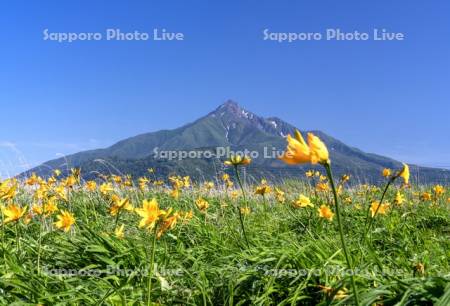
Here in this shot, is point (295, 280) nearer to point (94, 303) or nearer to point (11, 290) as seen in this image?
point (94, 303)

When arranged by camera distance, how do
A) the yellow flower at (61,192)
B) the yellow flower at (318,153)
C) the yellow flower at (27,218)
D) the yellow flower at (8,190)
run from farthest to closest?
the yellow flower at (61,192), the yellow flower at (27,218), the yellow flower at (8,190), the yellow flower at (318,153)

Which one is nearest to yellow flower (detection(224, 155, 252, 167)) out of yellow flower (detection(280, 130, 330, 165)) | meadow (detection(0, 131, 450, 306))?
meadow (detection(0, 131, 450, 306))

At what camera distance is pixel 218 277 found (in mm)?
3479

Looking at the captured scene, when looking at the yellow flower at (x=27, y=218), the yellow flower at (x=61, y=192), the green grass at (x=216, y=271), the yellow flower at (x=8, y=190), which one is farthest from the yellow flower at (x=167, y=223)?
the yellow flower at (x=61, y=192)

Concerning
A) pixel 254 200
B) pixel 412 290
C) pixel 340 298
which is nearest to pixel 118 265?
pixel 340 298

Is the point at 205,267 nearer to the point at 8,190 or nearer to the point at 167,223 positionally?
the point at 167,223

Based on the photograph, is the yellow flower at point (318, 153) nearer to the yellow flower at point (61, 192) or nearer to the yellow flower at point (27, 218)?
the yellow flower at point (27, 218)

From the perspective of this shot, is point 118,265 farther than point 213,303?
Yes

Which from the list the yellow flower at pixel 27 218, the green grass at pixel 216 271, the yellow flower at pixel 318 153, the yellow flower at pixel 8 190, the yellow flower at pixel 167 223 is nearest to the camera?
the yellow flower at pixel 318 153

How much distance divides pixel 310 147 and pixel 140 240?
10.0 ft

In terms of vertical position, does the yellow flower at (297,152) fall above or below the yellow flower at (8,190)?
above

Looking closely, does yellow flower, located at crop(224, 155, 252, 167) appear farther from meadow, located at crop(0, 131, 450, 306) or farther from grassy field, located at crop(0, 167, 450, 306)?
grassy field, located at crop(0, 167, 450, 306)

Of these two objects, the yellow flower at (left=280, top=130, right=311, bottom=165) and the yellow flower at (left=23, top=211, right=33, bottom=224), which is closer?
the yellow flower at (left=280, top=130, right=311, bottom=165)

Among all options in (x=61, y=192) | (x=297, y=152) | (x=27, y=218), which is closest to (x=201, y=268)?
(x=297, y=152)
